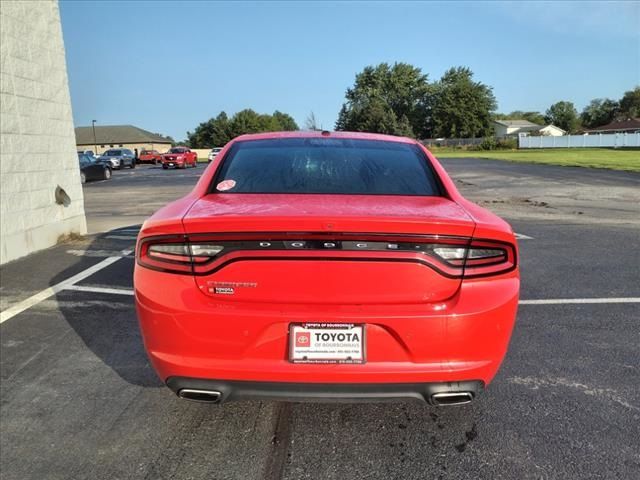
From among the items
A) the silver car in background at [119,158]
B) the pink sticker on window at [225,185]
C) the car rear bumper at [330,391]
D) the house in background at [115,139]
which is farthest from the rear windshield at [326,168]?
the house in background at [115,139]

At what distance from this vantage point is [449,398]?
7.52ft

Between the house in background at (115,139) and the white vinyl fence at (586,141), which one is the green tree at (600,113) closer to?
the white vinyl fence at (586,141)

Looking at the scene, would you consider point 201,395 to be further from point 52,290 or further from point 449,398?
point 52,290

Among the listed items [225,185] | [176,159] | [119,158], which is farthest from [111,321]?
[119,158]

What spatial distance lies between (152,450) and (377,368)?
125cm

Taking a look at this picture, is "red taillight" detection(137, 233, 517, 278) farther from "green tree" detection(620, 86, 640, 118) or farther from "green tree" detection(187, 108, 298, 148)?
"green tree" detection(620, 86, 640, 118)

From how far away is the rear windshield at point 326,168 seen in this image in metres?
2.93

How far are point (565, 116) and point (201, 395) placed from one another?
13931 centimetres

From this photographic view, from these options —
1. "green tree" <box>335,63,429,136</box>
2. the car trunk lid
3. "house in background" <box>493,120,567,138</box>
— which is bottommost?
the car trunk lid

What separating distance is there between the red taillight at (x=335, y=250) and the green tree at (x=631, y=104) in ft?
432

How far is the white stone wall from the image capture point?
6.58 metres

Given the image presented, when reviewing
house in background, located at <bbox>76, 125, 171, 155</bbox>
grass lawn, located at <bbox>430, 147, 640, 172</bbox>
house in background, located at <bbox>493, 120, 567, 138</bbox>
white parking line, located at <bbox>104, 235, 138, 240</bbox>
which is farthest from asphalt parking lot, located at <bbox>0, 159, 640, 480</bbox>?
house in background, located at <bbox>493, 120, 567, 138</bbox>

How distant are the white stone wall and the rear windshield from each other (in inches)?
186

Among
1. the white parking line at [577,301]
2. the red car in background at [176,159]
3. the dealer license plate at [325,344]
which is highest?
the red car in background at [176,159]
